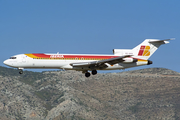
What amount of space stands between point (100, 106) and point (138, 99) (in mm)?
17181

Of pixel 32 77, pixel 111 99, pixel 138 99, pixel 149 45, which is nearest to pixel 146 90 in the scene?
pixel 138 99

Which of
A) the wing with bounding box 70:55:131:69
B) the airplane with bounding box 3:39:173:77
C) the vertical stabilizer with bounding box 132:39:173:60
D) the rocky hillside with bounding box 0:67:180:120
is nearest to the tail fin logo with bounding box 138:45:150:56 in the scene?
the vertical stabilizer with bounding box 132:39:173:60

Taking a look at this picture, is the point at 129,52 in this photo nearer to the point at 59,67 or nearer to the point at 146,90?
the point at 59,67

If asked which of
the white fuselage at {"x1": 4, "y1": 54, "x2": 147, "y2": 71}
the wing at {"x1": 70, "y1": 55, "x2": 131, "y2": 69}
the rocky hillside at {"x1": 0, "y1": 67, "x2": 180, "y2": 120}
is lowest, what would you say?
the rocky hillside at {"x1": 0, "y1": 67, "x2": 180, "y2": 120}

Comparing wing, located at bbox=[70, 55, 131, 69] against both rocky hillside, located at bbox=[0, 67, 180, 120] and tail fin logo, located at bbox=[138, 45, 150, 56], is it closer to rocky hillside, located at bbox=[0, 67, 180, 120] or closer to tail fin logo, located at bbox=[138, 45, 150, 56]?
tail fin logo, located at bbox=[138, 45, 150, 56]

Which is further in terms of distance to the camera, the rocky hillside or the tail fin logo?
the rocky hillside

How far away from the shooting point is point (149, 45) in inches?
2911

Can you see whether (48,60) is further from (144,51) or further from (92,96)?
(92,96)

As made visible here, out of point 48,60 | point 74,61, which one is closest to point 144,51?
point 74,61

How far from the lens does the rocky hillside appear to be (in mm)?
134000

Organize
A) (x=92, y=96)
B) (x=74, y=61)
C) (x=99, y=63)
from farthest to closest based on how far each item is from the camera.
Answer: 1. (x=92, y=96)
2. (x=74, y=61)
3. (x=99, y=63)

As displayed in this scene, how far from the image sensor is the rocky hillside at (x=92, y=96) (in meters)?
134

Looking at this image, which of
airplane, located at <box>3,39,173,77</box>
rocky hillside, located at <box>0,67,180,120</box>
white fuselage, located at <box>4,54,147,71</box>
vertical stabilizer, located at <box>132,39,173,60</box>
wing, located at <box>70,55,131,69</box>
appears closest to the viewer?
wing, located at <box>70,55,131,69</box>

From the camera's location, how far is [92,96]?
484 ft
